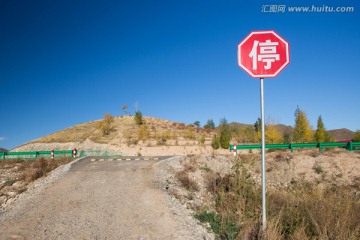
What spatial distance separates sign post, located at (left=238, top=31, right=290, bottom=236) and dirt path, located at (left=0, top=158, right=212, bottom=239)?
9.91ft

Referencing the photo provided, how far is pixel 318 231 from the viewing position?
17.5ft

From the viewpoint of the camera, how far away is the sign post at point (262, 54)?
18.5 feet

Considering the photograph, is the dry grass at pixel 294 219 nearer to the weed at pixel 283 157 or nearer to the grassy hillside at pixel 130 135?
the weed at pixel 283 157

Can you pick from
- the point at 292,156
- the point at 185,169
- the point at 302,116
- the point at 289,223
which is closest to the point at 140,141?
the point at 302,116

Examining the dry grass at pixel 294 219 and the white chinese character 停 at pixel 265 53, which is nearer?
the dry grass at pixel 294 219

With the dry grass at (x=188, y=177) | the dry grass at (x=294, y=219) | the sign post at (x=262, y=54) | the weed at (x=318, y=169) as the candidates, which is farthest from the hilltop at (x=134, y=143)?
the sign post at (x=262, y=54)

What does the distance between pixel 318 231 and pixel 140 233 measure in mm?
4094

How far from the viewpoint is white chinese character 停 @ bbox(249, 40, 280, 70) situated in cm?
568

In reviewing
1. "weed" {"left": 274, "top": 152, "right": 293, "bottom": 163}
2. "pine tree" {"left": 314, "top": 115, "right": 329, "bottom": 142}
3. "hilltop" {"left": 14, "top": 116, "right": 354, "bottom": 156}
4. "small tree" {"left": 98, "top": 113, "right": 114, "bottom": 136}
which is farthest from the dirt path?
"small tree" {"left": 98, "top": 113, "right": 114, "bottom": 136}

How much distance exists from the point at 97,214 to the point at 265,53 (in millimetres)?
6586

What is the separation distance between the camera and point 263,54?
5.72m

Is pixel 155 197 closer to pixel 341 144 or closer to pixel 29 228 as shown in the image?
pixel 29 228

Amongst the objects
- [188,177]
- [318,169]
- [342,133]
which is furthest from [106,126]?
[342,133]

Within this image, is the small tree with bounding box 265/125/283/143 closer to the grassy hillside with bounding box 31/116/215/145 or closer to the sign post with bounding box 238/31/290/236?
the grassy hillside with bounding box 31/116/215/145
